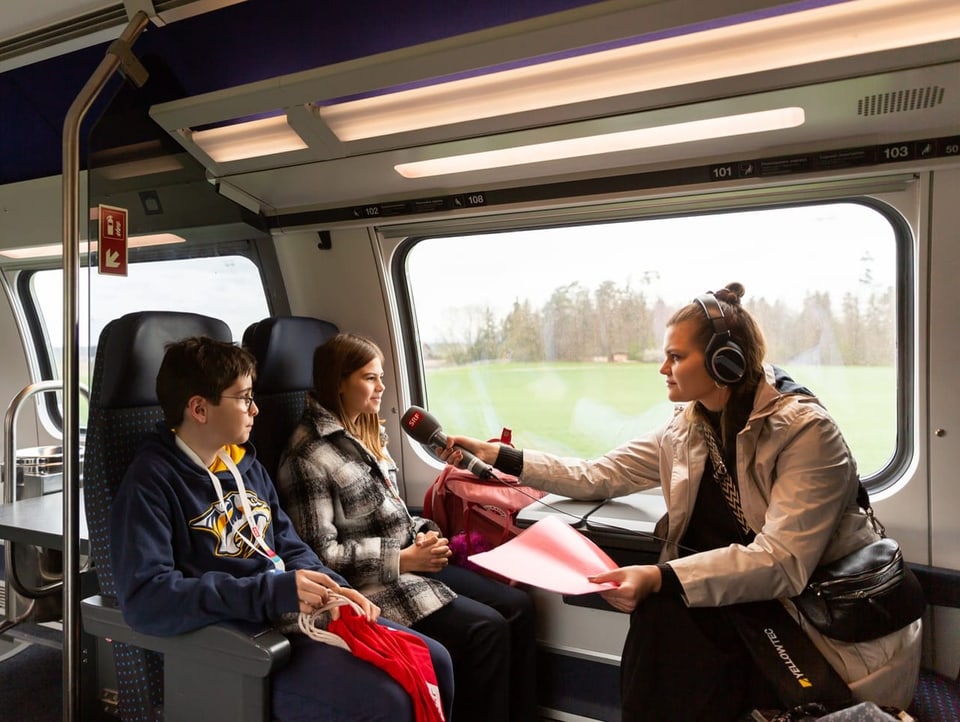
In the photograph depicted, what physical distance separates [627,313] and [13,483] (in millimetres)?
2898

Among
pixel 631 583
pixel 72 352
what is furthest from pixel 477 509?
pixel 72 352

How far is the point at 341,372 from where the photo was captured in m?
2.59

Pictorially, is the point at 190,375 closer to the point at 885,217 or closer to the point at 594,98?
the point at 594,98

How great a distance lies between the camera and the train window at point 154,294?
2.12 meters

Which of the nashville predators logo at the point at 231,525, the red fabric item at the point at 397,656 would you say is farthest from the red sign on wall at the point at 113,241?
the red fabric item at the point at 397,656

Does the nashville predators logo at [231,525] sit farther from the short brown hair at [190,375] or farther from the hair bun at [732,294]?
the hair bun at [732,294]

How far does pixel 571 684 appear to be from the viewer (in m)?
2.83

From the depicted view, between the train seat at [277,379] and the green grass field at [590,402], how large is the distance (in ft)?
2.89

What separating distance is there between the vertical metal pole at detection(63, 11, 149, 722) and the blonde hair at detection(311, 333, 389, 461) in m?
0.85

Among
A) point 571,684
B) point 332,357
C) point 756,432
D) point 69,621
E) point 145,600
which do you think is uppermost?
point 332,357

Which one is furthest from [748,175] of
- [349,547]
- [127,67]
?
[127,67]

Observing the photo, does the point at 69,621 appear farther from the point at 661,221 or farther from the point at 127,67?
the point at 661,221

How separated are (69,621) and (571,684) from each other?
1.96 m

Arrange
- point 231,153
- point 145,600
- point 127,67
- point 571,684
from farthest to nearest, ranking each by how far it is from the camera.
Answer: point 571,684, point 231,153, point 127,67, point 145,600
